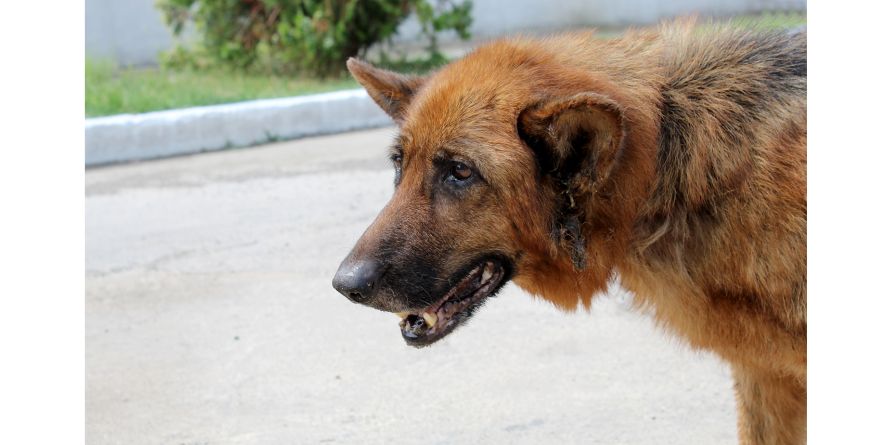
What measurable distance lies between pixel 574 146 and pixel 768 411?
1.39 meters

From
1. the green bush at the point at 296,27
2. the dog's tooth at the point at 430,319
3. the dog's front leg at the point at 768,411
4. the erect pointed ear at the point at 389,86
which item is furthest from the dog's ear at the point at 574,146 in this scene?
the green bush at the point at 296,27

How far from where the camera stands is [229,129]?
8914 mm

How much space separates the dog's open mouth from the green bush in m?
7.45

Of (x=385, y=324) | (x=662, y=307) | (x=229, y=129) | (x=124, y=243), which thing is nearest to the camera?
(x=662, y=307)

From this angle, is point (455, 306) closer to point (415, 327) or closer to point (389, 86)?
point (415, 327)

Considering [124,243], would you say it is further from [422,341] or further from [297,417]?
[422,341]

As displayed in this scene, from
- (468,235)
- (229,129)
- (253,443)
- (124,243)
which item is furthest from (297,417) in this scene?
(229,129)

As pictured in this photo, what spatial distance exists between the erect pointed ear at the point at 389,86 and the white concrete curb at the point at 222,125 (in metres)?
5.40

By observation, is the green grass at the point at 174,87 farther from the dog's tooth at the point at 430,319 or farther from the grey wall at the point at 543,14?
the dog's tooth at the point at 430,319

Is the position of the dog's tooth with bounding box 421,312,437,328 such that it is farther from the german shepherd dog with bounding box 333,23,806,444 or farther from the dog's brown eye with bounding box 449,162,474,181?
the dog's brown eye with bounding box 449,162,474,181

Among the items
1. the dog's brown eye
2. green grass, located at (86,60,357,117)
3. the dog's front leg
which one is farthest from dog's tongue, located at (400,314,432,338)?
green grass, located at (86,60,357,117)

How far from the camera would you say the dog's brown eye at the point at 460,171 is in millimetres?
3105

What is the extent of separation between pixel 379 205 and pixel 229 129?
239 centimetres

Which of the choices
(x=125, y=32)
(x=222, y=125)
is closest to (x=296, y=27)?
(x=222, y=125)
